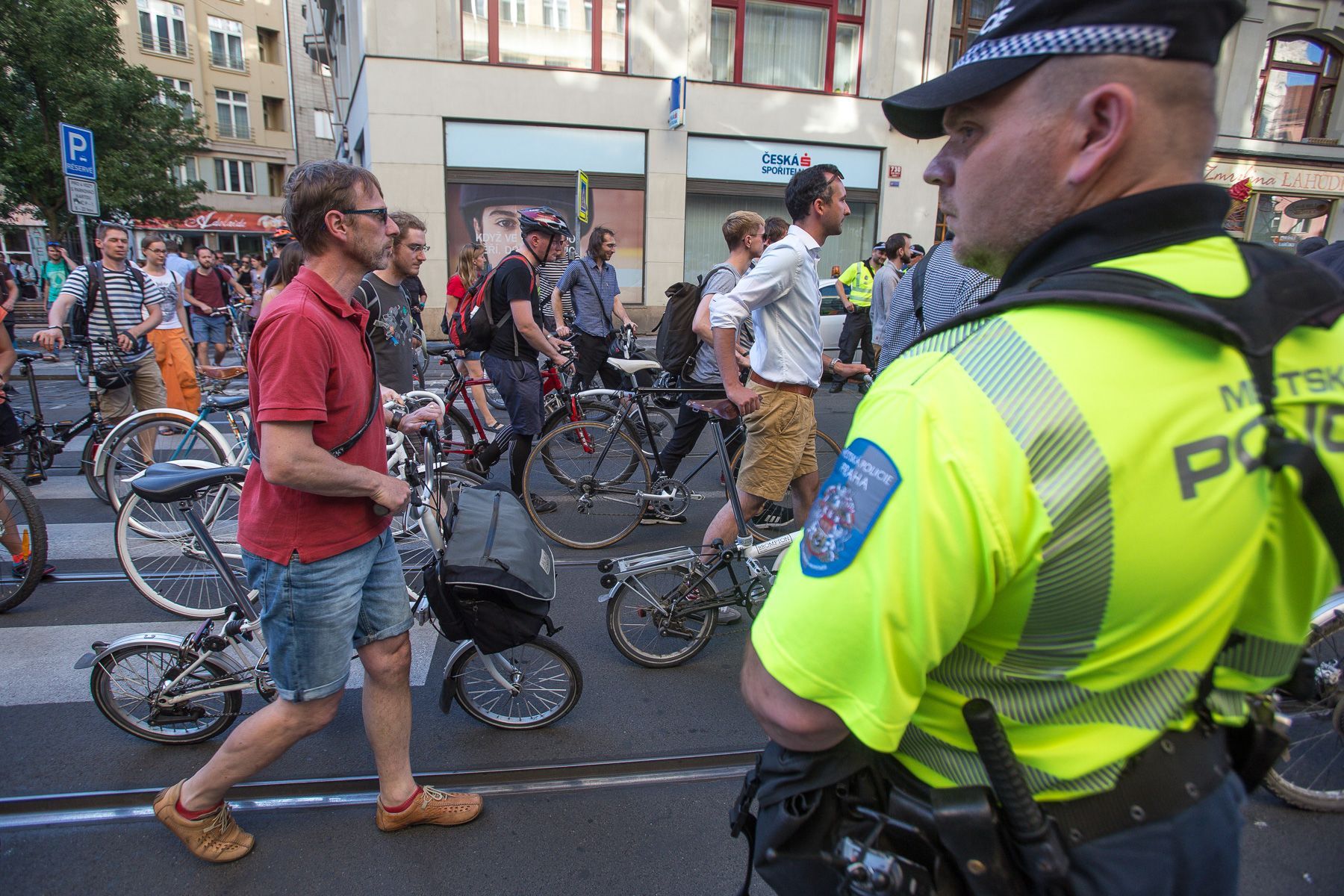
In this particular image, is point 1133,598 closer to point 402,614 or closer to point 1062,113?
point 1062,113

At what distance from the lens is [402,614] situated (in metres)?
2.53

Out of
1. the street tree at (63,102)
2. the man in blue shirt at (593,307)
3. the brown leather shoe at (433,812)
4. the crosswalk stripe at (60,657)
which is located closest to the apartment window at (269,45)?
the street tree at (63,102)

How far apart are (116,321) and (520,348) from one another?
3.41 m

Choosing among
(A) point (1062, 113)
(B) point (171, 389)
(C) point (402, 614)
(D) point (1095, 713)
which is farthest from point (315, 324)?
(B) point (171, 389)

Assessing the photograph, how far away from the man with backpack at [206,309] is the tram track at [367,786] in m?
10.2

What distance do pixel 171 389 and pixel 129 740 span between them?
17.4 ft

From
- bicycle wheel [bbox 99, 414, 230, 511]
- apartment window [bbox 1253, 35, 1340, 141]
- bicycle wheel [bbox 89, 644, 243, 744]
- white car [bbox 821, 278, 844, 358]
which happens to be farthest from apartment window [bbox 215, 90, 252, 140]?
bicycle wheel [bbox 89, 644, 243, 744]

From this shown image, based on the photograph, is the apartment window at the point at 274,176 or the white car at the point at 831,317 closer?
the white car at the point at 831,317

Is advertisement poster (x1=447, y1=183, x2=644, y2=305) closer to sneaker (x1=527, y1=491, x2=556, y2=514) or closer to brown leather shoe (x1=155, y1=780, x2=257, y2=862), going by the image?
sneaker (x1=527, y1=491, x2=556, y2=514)

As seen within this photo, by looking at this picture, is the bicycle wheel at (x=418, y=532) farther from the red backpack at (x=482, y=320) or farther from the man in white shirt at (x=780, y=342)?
the man in white shirt at (x=780, y=342)

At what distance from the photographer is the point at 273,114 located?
41.3 metres

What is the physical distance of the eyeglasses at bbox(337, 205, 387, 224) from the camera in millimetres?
2330

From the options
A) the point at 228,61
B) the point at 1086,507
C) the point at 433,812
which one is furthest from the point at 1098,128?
the point at 228,61

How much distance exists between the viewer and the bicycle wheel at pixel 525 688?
3.18 m
